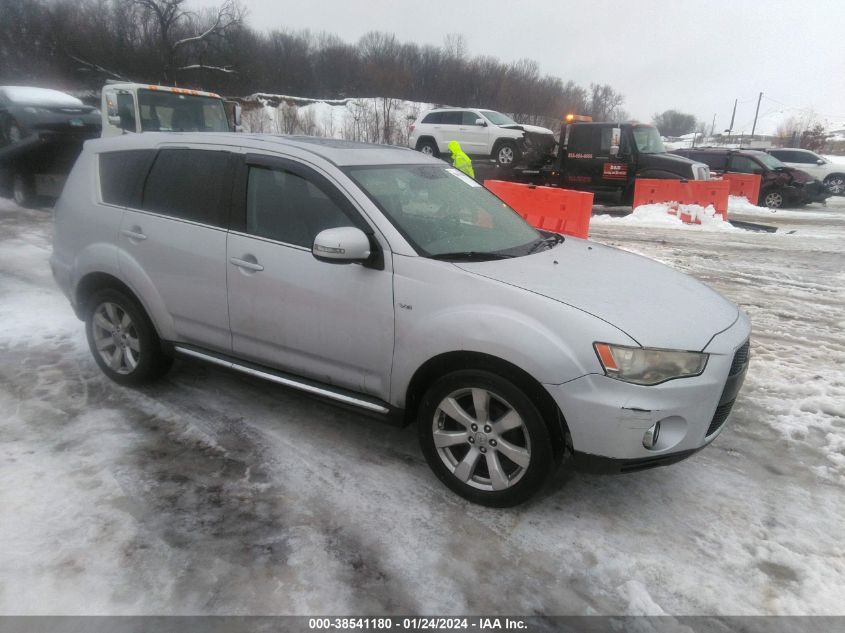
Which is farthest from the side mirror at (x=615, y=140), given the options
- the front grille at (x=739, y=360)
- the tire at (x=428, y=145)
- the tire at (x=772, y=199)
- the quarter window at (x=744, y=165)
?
the front grille at (x=739, y=360)

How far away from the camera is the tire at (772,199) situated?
56.1ft

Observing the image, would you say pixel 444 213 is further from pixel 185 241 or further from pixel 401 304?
pixel 185 241

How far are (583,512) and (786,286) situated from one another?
6.36 metres

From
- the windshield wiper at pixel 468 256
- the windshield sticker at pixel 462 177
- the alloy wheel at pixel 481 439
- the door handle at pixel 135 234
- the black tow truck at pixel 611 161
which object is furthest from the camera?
the black tow truck at pixel 611 161

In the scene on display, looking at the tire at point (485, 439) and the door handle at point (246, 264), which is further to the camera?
the door handle at point (246, 264)

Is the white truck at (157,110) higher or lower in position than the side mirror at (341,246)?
higher

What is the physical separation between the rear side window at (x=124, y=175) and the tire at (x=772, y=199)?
18.2 m

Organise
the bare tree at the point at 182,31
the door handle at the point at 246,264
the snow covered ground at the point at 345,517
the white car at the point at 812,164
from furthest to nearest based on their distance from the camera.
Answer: the bare tree at the point at 182,31, the white car at the point at 812,164, the door handle at the point at 246,264, the snow covered ground at the point at 345,517

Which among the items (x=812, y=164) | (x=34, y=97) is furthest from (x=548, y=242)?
(x=812, y=164)

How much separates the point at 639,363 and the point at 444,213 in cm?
152

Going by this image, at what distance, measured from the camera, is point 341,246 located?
2.87 metres

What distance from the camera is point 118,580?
7.79 feet

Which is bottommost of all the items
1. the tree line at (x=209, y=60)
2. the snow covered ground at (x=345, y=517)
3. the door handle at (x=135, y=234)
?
the snow covered ground at (x=345, y=517)

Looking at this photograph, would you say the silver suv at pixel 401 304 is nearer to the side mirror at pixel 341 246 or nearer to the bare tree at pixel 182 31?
the side mirror at pixel 341 246
